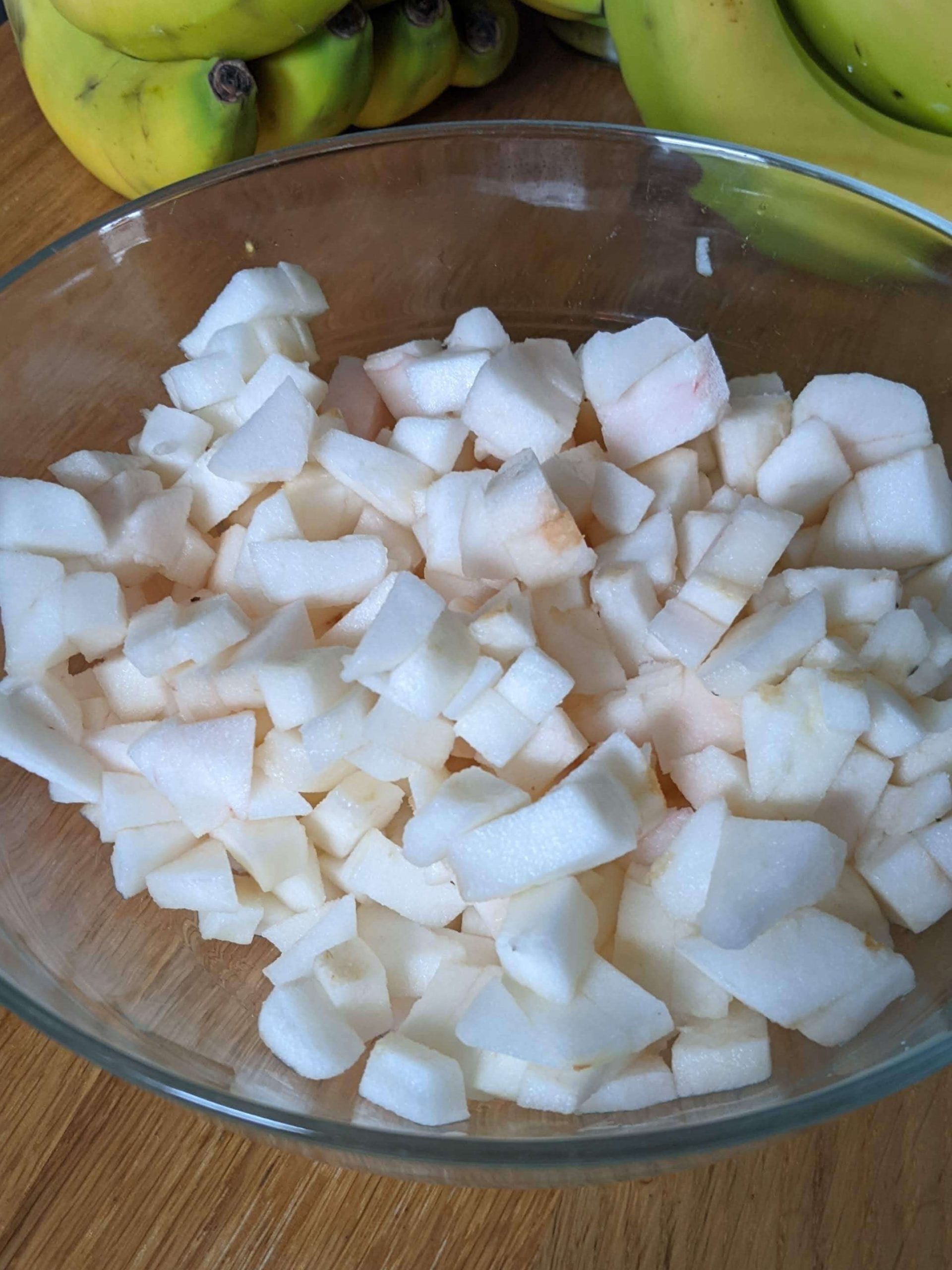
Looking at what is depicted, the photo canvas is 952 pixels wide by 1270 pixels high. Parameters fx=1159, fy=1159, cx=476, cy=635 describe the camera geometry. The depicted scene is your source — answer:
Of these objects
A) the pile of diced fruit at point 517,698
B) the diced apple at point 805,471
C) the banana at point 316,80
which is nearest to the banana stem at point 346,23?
the banana at point 316,80

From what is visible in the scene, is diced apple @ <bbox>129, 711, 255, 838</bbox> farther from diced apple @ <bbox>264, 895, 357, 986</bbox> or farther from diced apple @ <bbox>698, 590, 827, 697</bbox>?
diced apple @ <bbox>698, 590, 827, 697</bbox>

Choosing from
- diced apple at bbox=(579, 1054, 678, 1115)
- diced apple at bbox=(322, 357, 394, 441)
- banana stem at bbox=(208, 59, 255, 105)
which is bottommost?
diced apple at bbox=(579, 1054, 678, 1115)

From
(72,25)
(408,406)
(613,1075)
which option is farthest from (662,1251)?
(72,25)

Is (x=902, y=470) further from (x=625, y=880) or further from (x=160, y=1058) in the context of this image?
(x=160, y=1058)

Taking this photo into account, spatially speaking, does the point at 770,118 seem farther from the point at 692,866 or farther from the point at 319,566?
the point at 692,866

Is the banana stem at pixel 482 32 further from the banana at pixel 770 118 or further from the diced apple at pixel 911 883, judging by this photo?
the diced apple at pixel 911 883

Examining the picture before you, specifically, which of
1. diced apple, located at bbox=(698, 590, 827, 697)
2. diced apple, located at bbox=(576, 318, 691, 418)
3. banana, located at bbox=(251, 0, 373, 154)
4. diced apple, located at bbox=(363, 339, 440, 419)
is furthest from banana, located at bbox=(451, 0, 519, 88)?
diced apple, located at bbox=(698, 590, 827, 697)
